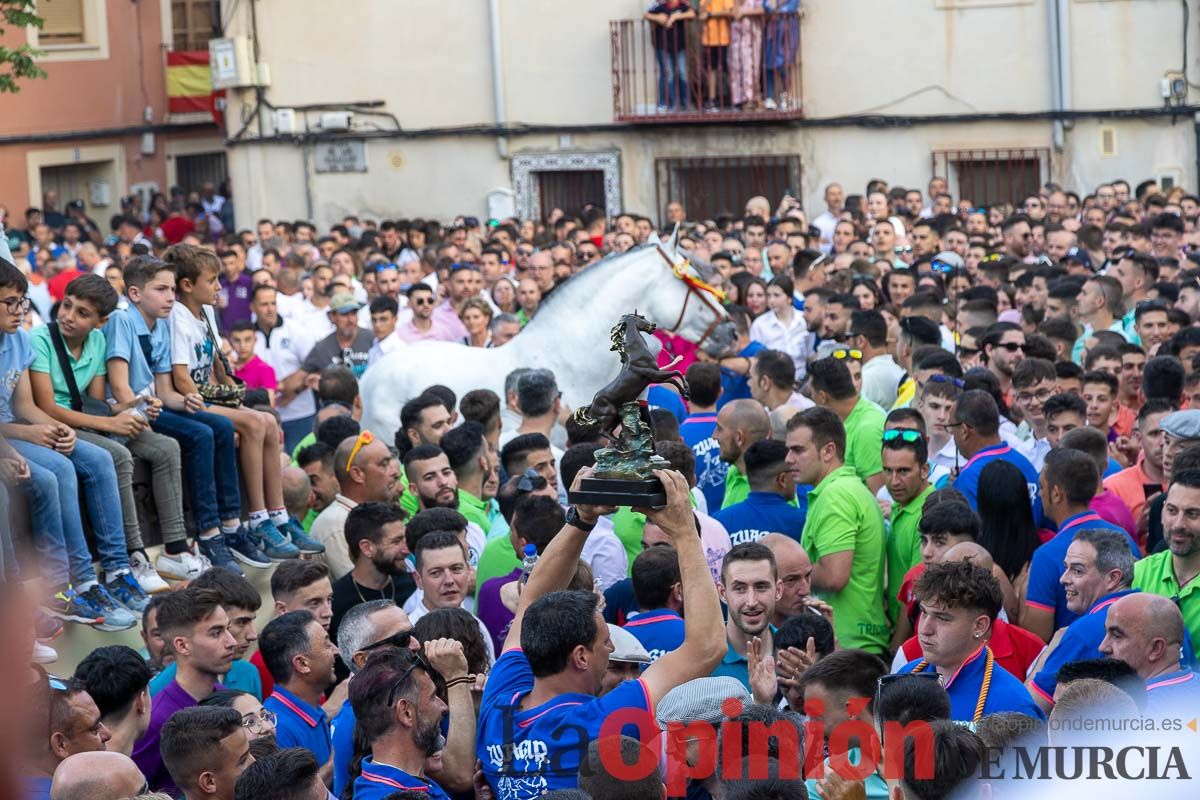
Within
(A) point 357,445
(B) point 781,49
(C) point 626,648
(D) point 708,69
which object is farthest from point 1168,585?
(B) point 781,49

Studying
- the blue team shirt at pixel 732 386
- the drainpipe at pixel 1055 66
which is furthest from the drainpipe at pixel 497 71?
the blue team shirt at pixel 732 386

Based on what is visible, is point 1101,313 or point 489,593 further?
point 1101,313

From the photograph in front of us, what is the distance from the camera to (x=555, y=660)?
4.48 m

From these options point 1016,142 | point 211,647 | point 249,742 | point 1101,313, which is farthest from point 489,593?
point 1016,142

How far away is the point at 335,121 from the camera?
24.7m

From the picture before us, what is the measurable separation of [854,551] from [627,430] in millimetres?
2778

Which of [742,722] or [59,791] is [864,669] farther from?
[59,791]

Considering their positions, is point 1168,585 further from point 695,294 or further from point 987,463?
point 695,294

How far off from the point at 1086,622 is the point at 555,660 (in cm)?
210

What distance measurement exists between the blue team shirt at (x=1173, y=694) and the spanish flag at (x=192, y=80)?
83.0 ft

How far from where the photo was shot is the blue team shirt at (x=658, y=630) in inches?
224

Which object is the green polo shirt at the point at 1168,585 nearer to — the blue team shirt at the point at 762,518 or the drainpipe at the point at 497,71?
the blue team shirt at the point at 762,518

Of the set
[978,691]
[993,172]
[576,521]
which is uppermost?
[993,172]

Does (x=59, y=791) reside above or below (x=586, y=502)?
below
